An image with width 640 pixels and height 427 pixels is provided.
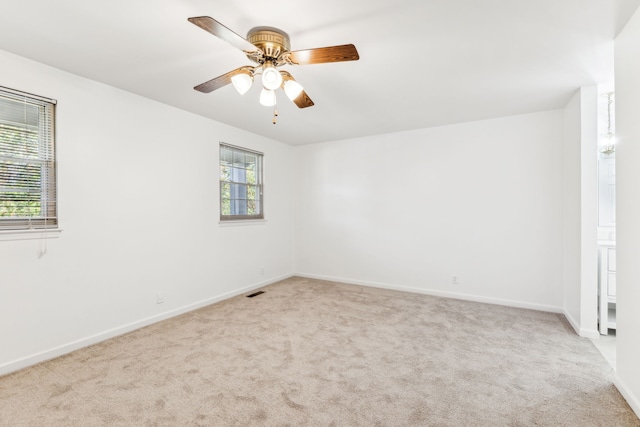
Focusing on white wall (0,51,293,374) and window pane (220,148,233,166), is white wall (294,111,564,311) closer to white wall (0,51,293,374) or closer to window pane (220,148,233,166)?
window pane (220,148,233,166)

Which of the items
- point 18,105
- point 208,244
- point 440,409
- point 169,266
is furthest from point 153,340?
point 440,409

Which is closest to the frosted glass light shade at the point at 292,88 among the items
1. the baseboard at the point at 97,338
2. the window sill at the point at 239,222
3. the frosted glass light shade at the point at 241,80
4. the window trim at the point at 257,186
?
the frosted glass light shade at the point at 241,80

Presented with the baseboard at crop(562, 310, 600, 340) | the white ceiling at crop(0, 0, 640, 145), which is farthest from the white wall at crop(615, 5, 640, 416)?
the baseboard at crop(562, 310, 600, 340)

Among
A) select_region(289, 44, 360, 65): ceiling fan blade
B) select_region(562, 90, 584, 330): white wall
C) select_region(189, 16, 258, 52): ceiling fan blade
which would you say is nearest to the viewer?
select_region(189, 16, 258, 52): ceiling fan blade

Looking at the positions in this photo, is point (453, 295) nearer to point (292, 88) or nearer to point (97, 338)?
point (292, 88)

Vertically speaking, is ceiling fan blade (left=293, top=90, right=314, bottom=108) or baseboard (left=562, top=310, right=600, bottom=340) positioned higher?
ceiling fan blade (left=293, top=90, right=314, bottom=108)

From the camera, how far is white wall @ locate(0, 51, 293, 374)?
7.93ft

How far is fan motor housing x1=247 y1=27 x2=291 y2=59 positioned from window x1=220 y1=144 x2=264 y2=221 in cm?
244

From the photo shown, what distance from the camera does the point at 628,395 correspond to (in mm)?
1913

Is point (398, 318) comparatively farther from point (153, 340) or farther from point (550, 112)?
point (550, 112)

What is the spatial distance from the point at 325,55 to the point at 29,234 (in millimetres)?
2702

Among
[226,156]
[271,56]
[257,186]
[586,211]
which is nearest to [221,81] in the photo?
[271,56]

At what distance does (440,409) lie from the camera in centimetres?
187

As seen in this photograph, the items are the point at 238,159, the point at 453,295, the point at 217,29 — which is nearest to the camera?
the point at 217,29
